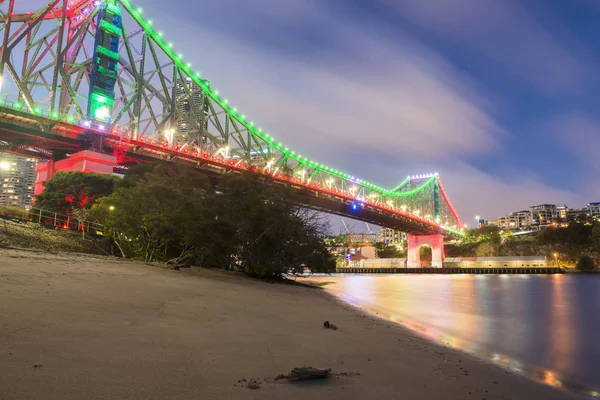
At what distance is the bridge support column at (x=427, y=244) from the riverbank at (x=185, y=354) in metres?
90.3

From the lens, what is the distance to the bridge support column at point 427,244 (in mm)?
93312

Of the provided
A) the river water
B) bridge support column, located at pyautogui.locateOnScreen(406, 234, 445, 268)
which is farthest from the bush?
the river water

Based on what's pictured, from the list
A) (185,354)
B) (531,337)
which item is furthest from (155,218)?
(531,337)

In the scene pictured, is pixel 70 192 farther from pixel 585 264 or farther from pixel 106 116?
pixel 585 264

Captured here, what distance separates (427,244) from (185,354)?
97755 millimetres

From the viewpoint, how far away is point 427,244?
96.4 meters

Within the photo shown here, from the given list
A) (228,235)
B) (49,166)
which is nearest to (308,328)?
(228,235)

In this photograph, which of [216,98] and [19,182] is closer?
[216,98]

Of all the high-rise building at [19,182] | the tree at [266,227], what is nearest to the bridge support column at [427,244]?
the tree at [266,227]

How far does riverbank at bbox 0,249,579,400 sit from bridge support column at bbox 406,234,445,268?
90332 mm

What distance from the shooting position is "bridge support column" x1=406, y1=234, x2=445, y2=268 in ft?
306

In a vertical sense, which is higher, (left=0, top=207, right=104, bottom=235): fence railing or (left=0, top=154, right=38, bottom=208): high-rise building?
(left=0, top=154, right=38, bottom=208): high-rise building

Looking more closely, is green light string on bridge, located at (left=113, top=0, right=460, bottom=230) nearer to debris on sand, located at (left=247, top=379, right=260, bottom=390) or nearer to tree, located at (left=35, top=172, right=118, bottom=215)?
tree, located at (left=35, top=172, right=118, bottom=215)

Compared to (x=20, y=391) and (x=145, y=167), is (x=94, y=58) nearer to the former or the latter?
(x=145, y=167)
